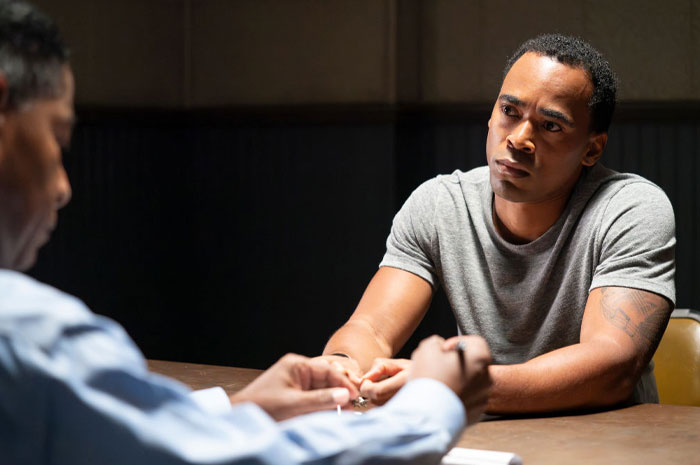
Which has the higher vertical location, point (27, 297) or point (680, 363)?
point (27, 297)

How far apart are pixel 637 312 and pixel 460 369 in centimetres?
83

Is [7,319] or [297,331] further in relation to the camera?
[297,331]

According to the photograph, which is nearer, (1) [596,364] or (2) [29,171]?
(2) [29,171]

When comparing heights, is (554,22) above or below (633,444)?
above

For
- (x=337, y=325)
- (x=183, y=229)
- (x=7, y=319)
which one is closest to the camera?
(x=7, y=319)

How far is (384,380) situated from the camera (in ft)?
4.98

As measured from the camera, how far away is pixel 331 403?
3.99ft

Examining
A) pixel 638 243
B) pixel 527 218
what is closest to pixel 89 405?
pixel 638 243

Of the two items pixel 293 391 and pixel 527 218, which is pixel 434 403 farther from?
pixel 527 218

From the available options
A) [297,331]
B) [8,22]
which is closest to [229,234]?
[297,331]

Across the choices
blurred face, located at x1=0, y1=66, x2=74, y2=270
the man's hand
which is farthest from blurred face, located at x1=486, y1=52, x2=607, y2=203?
blurred face, located at x1=0, y1=66, x2=74, y2=270

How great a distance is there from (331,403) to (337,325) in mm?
4026

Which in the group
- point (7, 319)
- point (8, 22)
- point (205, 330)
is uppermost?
point (8, 22)

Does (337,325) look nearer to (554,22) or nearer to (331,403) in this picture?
(554,22)
